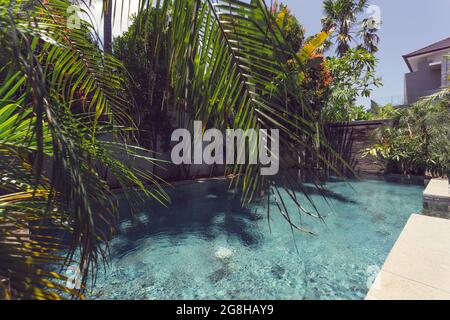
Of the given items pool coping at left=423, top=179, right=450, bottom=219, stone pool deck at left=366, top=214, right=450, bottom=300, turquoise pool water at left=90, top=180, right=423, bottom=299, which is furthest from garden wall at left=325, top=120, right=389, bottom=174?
stone pool deck at left=366, top=214, right=450, bottom=300

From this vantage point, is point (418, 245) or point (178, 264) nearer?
point (418, 245)

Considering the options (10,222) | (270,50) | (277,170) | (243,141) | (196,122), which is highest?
(270,50)

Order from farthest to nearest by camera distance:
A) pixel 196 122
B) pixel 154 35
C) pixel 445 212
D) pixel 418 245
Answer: pixel 445 212, pixel 418 245, pixel 196 122, pixel 154 35

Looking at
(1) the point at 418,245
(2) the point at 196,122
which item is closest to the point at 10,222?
(2) the point at 196,122

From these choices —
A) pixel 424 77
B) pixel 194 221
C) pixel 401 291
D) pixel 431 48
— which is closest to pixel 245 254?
pixel 194 221

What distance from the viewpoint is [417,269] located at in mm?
3248

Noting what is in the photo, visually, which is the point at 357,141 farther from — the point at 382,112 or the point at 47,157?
the point at 47,157

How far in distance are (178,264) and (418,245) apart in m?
4.51

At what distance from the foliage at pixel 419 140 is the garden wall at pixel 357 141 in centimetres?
64

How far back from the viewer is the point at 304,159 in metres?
1.20

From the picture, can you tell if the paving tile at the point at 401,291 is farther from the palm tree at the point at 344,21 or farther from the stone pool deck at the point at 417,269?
the palm tree at the point at 344,21

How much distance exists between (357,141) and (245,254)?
43.2 ft

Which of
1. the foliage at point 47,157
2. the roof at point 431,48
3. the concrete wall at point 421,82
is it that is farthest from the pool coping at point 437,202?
the roof at point 431,48

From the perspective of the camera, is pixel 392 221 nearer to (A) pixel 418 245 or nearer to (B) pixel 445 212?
(B) pixel 445 212
